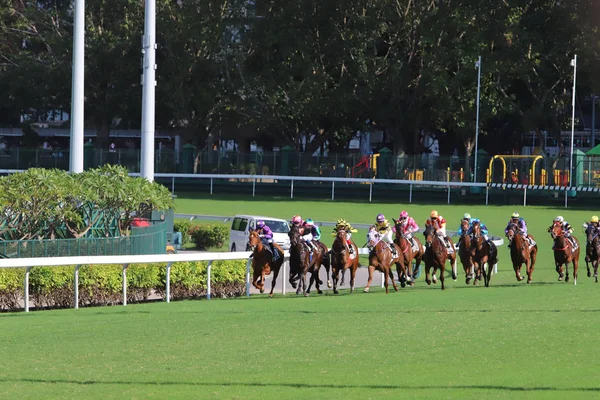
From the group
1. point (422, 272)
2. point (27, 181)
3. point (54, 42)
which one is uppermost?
point (54, 42)

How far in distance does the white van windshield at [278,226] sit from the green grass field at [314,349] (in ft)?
39.7

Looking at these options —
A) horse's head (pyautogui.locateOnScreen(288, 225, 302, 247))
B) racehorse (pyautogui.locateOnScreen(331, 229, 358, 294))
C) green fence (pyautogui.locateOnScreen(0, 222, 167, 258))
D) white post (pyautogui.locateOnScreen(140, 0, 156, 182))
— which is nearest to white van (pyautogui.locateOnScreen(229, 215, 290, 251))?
white post (pyautogui.locateOnScreen(140, 0, 156, 182))

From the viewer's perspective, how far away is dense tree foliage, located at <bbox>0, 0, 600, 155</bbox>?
50.0m

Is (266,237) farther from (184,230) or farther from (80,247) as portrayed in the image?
(184,230)

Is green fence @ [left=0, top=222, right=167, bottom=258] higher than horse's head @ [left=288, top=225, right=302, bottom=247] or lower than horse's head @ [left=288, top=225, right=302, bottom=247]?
lower

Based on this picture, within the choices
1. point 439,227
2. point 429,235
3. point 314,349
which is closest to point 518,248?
point 439,227

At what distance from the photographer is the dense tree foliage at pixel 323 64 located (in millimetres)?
50031

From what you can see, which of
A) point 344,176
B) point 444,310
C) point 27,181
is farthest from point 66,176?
point 344,176

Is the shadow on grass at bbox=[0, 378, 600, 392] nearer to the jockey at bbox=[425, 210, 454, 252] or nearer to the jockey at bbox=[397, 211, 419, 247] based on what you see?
the jockey at bbox=[397, 211, 419, 247]

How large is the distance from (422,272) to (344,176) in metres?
24.5

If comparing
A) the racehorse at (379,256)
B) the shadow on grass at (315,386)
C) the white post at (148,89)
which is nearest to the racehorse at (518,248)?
the racehorse at (379,256)

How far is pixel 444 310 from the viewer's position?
16.2 meters

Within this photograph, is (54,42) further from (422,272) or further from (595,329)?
(595,329)

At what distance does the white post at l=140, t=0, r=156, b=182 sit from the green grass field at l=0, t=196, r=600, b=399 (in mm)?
7306
